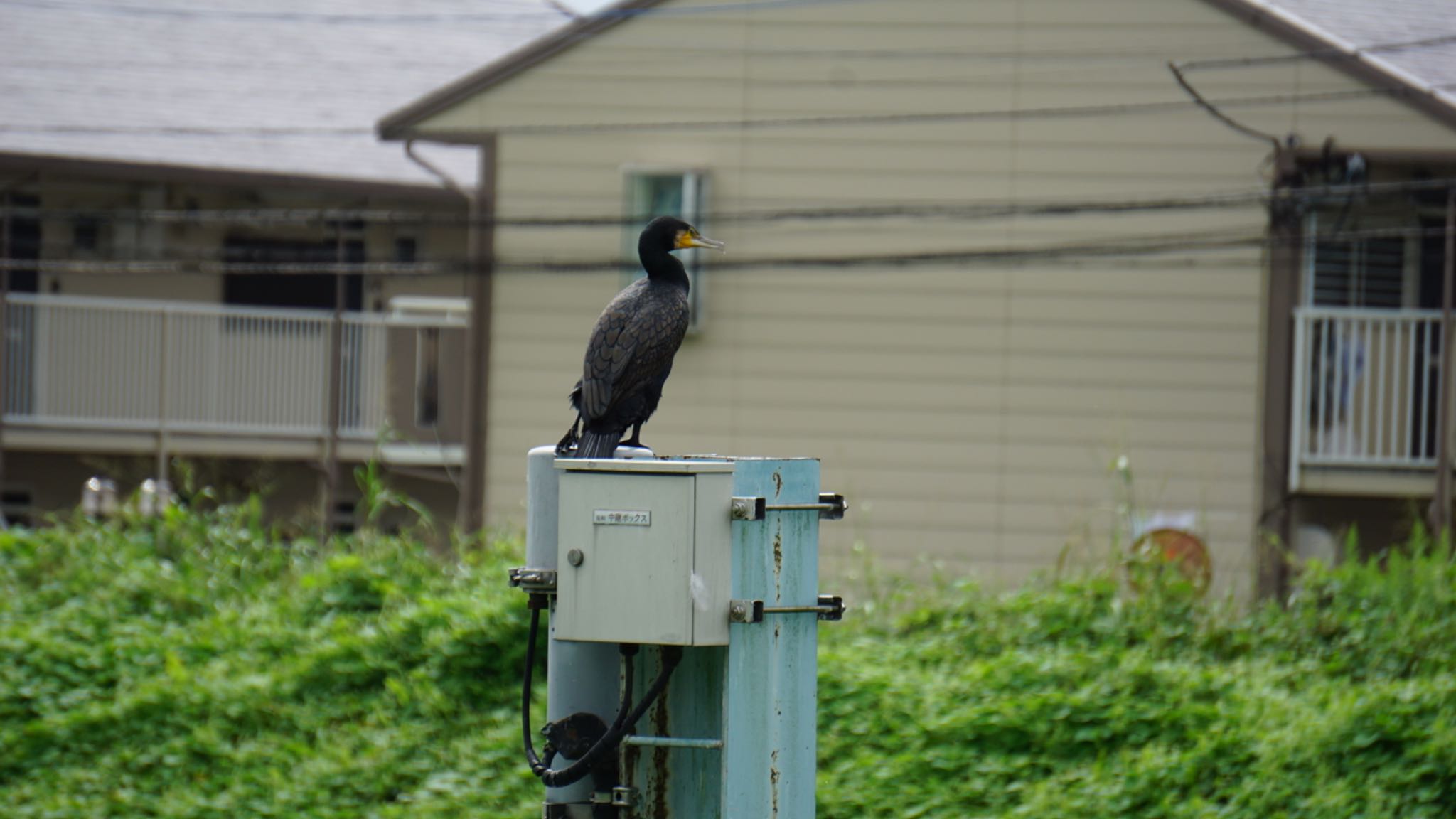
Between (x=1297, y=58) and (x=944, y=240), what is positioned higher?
(x=1297, y=58)

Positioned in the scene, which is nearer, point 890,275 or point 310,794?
point 310,794

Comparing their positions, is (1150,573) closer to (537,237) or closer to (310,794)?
(310,794)

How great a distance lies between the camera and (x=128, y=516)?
9.34 m

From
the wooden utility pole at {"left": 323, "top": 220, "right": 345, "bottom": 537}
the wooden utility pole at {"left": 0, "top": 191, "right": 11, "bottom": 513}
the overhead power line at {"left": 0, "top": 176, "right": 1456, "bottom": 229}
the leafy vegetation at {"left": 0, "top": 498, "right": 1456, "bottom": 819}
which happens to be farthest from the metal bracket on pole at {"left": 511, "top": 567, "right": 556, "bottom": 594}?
the wooden utility pole at {"left": 0, "top": 191, "right": 11, "bottom": 513}

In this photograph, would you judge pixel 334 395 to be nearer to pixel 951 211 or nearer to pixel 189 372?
pixel 189 372

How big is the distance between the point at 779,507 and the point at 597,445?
577 mm

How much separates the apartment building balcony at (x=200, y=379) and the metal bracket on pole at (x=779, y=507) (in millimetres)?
10894

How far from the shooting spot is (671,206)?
460 inches

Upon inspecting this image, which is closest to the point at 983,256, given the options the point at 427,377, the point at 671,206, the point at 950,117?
the point at 950,117

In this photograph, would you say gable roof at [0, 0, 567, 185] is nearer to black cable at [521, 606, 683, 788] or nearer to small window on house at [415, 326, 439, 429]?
small window on house at [415, 326, 439, 429]

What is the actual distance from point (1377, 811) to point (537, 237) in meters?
8.04

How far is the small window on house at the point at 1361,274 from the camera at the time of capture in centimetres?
1178

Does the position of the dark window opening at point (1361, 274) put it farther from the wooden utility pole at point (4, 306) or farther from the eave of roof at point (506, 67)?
the wooden utility pole at point (4, 306)

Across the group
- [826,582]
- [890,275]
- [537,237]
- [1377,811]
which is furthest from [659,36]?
[1377,811]
